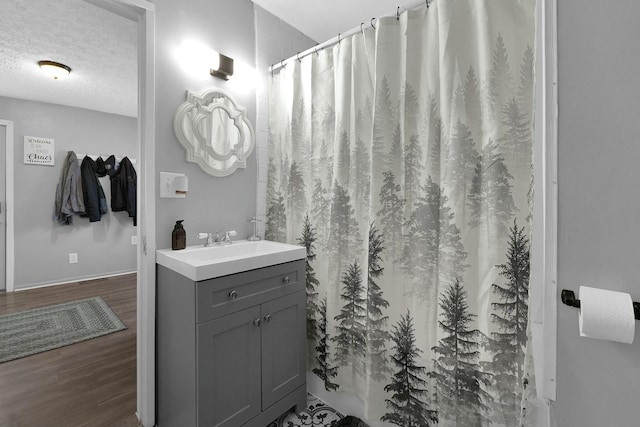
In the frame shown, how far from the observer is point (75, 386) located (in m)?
1.75

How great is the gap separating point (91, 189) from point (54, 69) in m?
1.69

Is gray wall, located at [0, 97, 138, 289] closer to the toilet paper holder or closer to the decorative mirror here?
the decorative mirror

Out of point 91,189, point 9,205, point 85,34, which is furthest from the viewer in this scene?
point 91,189

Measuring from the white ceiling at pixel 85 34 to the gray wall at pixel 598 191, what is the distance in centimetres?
90

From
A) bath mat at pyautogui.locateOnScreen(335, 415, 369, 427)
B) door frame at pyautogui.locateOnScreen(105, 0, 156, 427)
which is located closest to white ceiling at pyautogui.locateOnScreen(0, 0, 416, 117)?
door frame at pyautogui.locateOnScreen(105, 0, 156, 427)

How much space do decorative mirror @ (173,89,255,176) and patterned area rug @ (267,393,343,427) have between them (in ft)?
4.68

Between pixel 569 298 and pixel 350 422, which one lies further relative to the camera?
pixel 350 422

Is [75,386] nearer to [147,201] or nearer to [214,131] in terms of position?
[147,201]

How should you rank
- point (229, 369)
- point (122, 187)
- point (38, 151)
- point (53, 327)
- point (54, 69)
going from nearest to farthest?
point (229, 369), point (53, 327), point (54, 69), point (38, 151), point (122, 187)

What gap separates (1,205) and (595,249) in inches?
204

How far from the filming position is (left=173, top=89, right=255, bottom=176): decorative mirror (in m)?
1.55

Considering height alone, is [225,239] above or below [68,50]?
below

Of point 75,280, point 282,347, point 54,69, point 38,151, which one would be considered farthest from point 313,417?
point 38,151

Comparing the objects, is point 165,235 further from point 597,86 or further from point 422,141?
point 597,86
